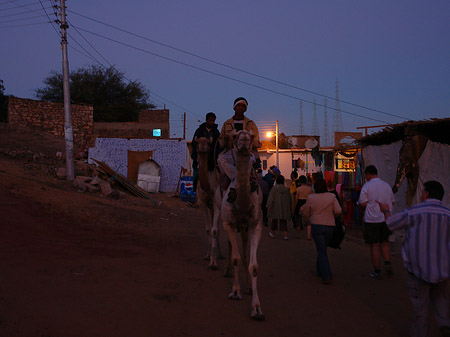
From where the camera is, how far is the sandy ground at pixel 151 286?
4.67 m

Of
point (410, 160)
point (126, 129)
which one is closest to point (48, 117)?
point (126, 129)

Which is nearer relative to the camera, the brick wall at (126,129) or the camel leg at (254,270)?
the camel leg at (254,270)

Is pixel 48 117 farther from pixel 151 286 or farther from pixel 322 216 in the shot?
pixel 322 216

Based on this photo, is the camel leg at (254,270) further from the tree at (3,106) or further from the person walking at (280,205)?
the tree at (3,106)

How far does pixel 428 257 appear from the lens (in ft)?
13.7

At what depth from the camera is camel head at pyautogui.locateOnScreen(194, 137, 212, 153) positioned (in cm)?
765

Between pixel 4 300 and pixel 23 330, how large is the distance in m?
0.80

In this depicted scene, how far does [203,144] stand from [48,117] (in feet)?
83.7

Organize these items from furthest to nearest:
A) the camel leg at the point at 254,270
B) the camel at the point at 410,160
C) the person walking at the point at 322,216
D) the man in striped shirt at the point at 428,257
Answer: the camel at the point at 410,160 → the person walking at the point at 322,216 → the camel leg at the point at 254,270 → the man in striped shirt at the point at 428,257

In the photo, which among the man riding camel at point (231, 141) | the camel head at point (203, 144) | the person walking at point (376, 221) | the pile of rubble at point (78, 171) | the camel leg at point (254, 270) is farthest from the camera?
the pile of rubble at point (78, 171)

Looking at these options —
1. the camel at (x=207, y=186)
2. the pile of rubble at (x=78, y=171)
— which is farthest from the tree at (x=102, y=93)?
the camel at (x=207, y=186)

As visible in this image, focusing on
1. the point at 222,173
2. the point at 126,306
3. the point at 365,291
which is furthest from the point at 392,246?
the point at 126,306

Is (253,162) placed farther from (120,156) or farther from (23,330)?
(120,156)

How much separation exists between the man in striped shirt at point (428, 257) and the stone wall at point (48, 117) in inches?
1013
